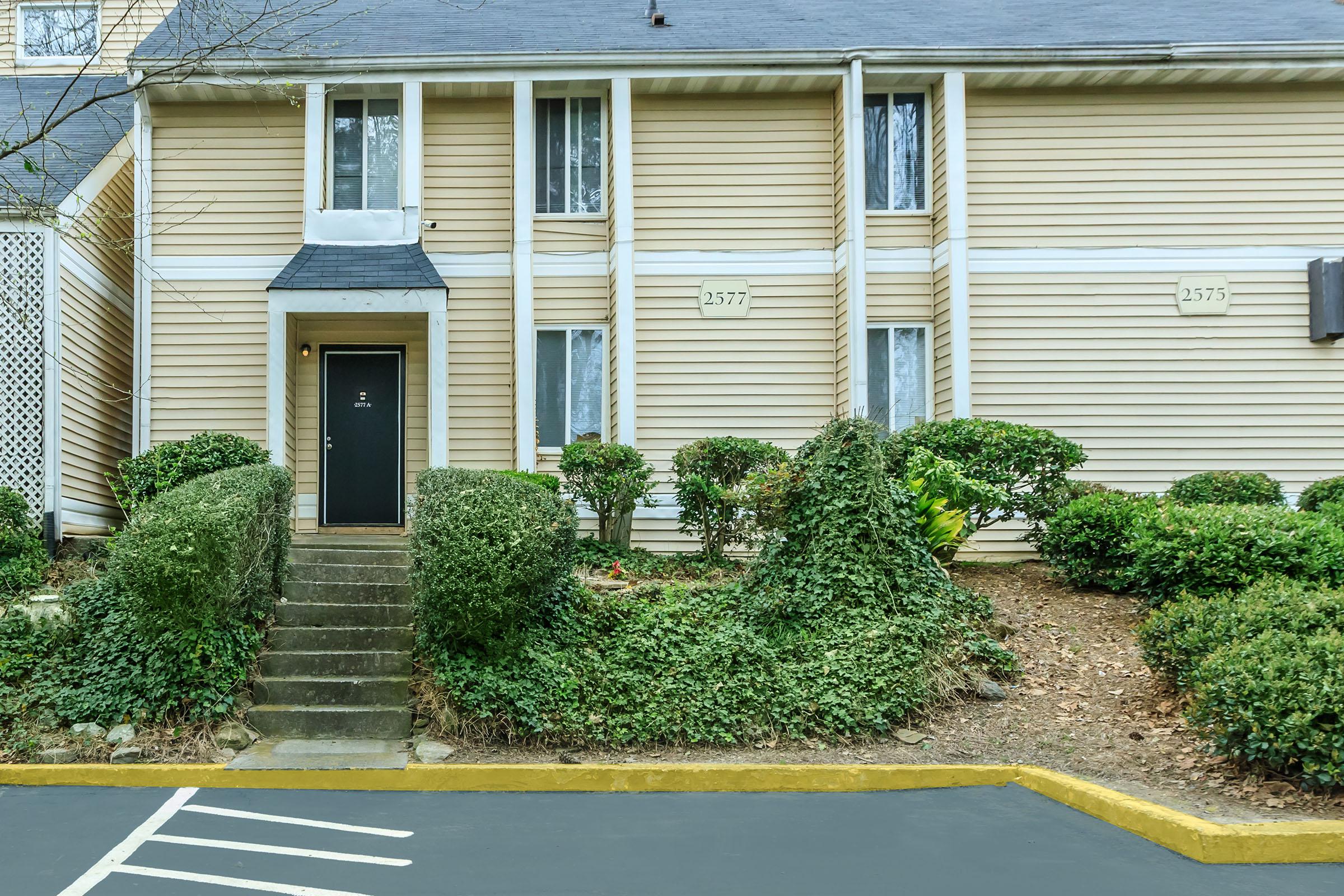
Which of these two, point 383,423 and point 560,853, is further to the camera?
point 383,423

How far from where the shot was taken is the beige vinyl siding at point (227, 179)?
12.0 metres

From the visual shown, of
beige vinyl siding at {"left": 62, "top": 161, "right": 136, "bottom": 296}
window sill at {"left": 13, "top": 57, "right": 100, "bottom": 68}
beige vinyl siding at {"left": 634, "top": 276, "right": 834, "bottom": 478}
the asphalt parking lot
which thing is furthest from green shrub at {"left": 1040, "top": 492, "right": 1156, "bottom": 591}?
window sill at {"left": 13, "top": 57, "right": 100, "bottom": 68}

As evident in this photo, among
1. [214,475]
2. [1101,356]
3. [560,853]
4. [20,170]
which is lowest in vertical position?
[560,853]

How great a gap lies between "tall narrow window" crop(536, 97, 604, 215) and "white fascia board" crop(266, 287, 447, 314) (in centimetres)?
211

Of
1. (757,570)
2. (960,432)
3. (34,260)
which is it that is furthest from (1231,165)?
(34,260)

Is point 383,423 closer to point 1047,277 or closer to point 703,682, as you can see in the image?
point 703,682

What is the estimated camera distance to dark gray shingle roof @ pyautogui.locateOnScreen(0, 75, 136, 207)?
10820 millimetres

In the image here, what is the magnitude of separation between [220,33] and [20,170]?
2.71 meters

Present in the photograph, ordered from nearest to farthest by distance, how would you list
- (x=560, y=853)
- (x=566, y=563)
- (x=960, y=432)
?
(x=560, y=853) → (x=566, y=563) → (x=960, y=432)

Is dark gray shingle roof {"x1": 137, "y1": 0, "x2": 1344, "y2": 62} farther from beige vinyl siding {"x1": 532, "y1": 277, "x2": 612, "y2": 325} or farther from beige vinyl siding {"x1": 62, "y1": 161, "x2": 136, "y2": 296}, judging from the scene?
beige vinyl siding {"x1": 532, "y1": 277, "x2": 612, "y2": 325}

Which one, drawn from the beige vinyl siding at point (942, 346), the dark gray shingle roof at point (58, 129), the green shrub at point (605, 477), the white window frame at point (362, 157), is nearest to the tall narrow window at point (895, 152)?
the beige vinyl siding at point (942, 346)

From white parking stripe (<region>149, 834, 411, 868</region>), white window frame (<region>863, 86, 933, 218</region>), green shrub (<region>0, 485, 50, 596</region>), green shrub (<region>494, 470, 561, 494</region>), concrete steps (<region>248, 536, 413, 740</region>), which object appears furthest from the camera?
white window frame (<region>863, 86, 933, 218</region>)

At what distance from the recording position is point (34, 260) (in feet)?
34.0

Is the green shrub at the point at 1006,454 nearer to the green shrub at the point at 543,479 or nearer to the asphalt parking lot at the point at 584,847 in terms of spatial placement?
the green shrub at the point at 543,479
